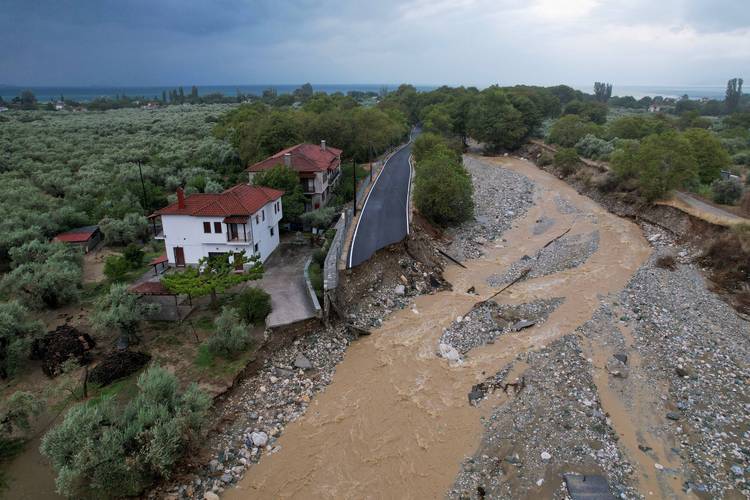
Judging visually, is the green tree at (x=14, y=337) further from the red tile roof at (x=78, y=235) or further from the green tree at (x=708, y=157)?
the green tree at (x=708, y=157)

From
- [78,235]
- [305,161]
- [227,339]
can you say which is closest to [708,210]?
[305,161]

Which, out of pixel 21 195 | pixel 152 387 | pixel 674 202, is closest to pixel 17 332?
pixel 152 387

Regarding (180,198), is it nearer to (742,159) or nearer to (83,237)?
(83,237)

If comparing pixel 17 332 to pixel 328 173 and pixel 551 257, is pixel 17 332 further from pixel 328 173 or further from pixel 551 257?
pixel 551 257

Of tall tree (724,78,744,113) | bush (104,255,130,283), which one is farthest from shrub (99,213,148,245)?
tall tree (724,78,744,113)

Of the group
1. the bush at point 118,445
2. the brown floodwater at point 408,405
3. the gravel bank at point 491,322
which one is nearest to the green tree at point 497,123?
the brown floodwater at point 408,405

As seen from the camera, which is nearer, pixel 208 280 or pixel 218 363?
pixel 218 363
